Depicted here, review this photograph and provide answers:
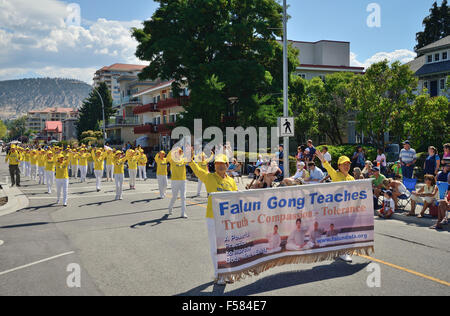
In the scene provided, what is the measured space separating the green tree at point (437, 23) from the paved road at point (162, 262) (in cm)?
5122

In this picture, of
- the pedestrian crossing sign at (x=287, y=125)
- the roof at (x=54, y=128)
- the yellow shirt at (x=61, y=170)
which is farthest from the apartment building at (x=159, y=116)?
the roof at (x=54, y=128)

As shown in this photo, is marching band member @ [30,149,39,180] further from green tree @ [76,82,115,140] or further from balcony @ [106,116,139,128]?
green tree @ [76,82,115,140]

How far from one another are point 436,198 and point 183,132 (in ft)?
80.7

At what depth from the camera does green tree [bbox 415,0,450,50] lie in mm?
52062

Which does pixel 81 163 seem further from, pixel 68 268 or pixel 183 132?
pixel 68 268

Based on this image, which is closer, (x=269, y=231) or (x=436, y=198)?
(x=269, y=231)

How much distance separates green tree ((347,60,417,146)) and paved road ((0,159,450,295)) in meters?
16.3

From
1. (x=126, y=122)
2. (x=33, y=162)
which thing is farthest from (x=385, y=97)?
(x=126, y=122)

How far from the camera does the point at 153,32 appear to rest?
3362cm

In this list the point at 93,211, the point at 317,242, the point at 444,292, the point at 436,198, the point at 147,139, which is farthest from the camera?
the point at 147,139

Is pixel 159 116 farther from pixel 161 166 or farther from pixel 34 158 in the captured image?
pixel 161 166

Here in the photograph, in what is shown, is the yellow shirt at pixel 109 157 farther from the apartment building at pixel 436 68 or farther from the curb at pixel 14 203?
the apartment building at pixel 436 68
